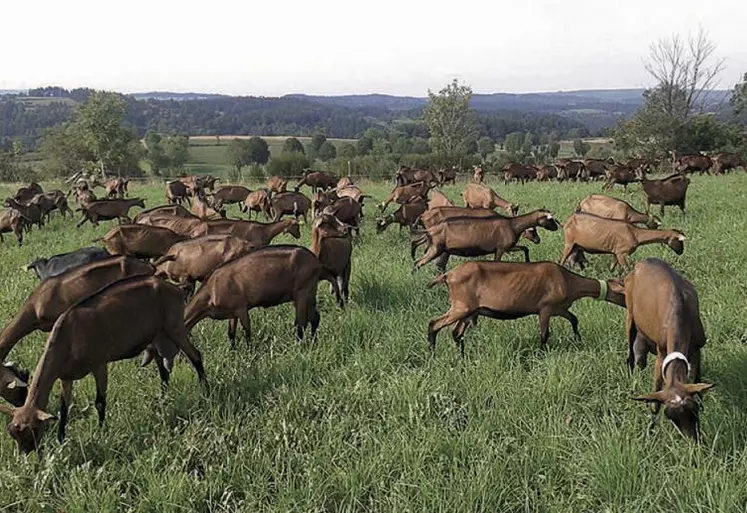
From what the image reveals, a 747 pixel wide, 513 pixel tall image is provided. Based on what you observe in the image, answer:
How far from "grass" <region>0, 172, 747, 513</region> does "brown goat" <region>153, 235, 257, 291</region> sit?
0.77 meters

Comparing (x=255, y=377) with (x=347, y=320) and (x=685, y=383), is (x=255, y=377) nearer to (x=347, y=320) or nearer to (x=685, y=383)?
(x=347, y=320)

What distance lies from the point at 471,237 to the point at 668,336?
505 centimetres

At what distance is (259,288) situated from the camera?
7195 mm

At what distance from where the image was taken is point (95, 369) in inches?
213

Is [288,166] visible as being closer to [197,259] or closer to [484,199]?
[484,199]

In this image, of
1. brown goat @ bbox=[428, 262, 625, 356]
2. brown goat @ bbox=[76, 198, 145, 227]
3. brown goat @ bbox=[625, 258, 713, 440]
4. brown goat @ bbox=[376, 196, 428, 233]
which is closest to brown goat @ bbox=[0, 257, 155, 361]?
brown goat @ bbox=[428, 262, 625, 356]

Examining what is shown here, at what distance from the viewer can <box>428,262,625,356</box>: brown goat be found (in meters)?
6.84

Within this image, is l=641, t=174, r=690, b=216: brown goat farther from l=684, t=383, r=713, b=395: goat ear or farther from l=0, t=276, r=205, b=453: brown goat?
l=0, t=276, r=205, b=453: brown goat

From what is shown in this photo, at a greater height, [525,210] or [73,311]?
[73,311]

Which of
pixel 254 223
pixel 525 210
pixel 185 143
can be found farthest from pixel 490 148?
pixel 254 223

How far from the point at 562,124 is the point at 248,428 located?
161 metres

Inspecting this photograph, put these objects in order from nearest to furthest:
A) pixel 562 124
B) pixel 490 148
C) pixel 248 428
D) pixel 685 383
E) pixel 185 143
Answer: pixel 685 383 < pixel 248 428 < pixel 185 143 < pixel 490 148 < pixel 562 124

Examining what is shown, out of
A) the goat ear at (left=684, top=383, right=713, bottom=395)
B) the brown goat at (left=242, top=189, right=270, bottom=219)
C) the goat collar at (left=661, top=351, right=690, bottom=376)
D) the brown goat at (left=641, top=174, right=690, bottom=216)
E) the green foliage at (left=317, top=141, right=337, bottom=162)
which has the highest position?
the goat collar at (left=661, top=351, right=690, bottom=376)

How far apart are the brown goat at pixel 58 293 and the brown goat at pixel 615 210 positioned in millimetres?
8233
